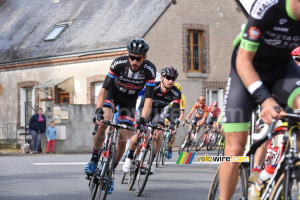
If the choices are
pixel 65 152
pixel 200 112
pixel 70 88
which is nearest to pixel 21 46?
pixel 70 88

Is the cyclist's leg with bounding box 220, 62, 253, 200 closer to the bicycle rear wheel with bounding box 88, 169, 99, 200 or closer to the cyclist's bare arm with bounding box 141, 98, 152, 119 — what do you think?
the bicycle rear wheel with bounding box 88, 169, 99, 200

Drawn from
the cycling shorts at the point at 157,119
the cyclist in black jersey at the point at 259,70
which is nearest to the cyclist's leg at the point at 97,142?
the cyclist in black jersey at the point at 259,70

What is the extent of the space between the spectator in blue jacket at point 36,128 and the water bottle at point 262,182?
2059 cm

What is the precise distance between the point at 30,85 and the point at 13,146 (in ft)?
14.3

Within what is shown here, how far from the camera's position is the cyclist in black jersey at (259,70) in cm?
433

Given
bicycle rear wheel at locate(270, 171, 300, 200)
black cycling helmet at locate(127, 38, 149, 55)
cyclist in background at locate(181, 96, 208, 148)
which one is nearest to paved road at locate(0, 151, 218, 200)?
black cycling helmet at locate(127, 38, 149, 55)

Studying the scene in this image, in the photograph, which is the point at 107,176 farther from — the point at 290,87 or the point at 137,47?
the point at 290,87

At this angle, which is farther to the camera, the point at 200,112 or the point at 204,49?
the point at 204,49

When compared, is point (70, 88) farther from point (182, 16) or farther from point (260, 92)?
point (260, 92)

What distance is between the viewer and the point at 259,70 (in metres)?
4.93

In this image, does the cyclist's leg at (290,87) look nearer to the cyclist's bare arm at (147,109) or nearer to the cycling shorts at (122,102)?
the cyclist's bare arm at (147,109)

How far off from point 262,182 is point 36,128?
2078cm

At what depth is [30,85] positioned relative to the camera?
35.0 m

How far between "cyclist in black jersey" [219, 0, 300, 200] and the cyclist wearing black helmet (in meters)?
3.20
